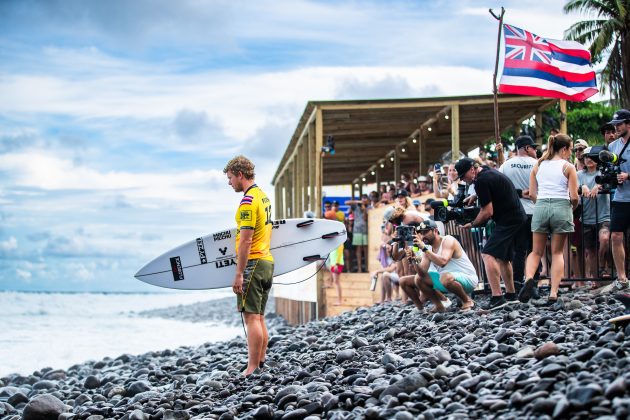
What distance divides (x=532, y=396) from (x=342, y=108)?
13.8m

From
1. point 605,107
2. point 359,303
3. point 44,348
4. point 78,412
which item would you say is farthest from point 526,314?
point 605,107

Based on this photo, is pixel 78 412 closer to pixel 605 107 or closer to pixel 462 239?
pixel 462 239

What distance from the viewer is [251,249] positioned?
303 inches

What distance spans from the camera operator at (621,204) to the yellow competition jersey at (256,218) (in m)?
3.77

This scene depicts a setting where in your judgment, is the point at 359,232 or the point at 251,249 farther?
the point at 359,232

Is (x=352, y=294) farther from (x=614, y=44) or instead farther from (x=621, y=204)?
(x=614, y=44)

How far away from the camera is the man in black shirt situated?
879cm

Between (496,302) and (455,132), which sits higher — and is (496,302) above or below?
below

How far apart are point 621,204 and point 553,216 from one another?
79 centimetres

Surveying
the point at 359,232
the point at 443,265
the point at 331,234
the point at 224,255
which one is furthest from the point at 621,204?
the point at 359,232

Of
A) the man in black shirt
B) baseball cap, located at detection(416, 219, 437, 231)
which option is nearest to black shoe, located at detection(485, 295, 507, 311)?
the man in black shirt

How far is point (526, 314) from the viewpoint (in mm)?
8070

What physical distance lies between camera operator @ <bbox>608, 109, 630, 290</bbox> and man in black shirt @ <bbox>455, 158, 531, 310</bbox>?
97cm

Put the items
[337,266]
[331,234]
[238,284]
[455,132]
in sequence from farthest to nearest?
[455,132] → [337,266] → [331,234] → [238,284]
